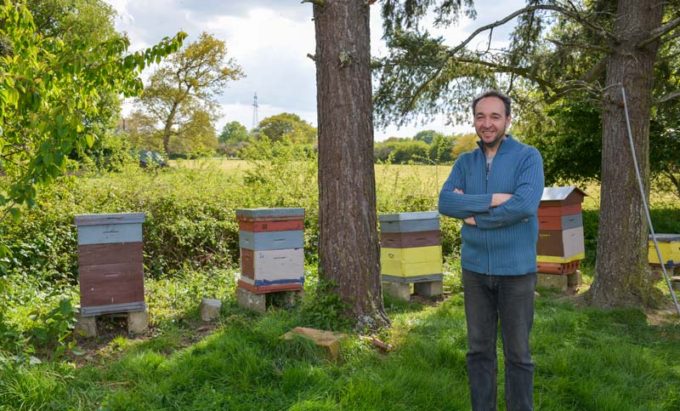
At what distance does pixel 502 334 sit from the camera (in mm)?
3322

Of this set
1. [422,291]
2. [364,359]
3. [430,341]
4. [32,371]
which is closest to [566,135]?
[422,291]

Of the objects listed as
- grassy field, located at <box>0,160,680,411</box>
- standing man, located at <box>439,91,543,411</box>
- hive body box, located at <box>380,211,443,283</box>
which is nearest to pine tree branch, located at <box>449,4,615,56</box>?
hive body box, located at <box>380,211,443,283</box>

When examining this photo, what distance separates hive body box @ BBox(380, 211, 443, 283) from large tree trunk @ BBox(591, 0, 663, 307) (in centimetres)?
189

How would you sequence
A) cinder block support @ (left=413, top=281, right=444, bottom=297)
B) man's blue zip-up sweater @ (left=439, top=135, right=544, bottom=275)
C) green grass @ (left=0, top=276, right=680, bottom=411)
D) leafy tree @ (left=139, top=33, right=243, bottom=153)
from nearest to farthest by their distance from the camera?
man's blue zip-up sweater @ (left=439, top=135, right=544, bottom=275), green grass @ (left=0, top=276, right=680, bottom=411), cinder block support @ (left=413, top=281, right=444, bottom=297), leafy tree @ (left=139, top=33, right=243, bottom=153)

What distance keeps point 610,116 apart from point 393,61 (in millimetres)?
2539

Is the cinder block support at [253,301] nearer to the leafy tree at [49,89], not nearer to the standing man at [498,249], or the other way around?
the leafy tree at [49,89]

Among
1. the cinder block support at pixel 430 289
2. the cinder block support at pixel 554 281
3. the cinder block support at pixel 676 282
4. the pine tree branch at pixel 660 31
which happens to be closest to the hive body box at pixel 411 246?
the cinder block support at pixel 430 289

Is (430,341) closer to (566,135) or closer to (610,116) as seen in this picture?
(610,116)

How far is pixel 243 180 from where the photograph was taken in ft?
33.2

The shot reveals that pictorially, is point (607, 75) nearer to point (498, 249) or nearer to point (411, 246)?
point (411, 246)

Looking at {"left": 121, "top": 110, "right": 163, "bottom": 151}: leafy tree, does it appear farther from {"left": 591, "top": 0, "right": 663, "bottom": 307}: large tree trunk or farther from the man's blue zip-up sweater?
the man's blue zip-up sweater

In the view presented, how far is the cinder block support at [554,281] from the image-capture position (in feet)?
25.7

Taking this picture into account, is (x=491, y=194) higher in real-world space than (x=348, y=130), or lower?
lower

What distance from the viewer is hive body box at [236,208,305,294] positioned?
5.93 meters
